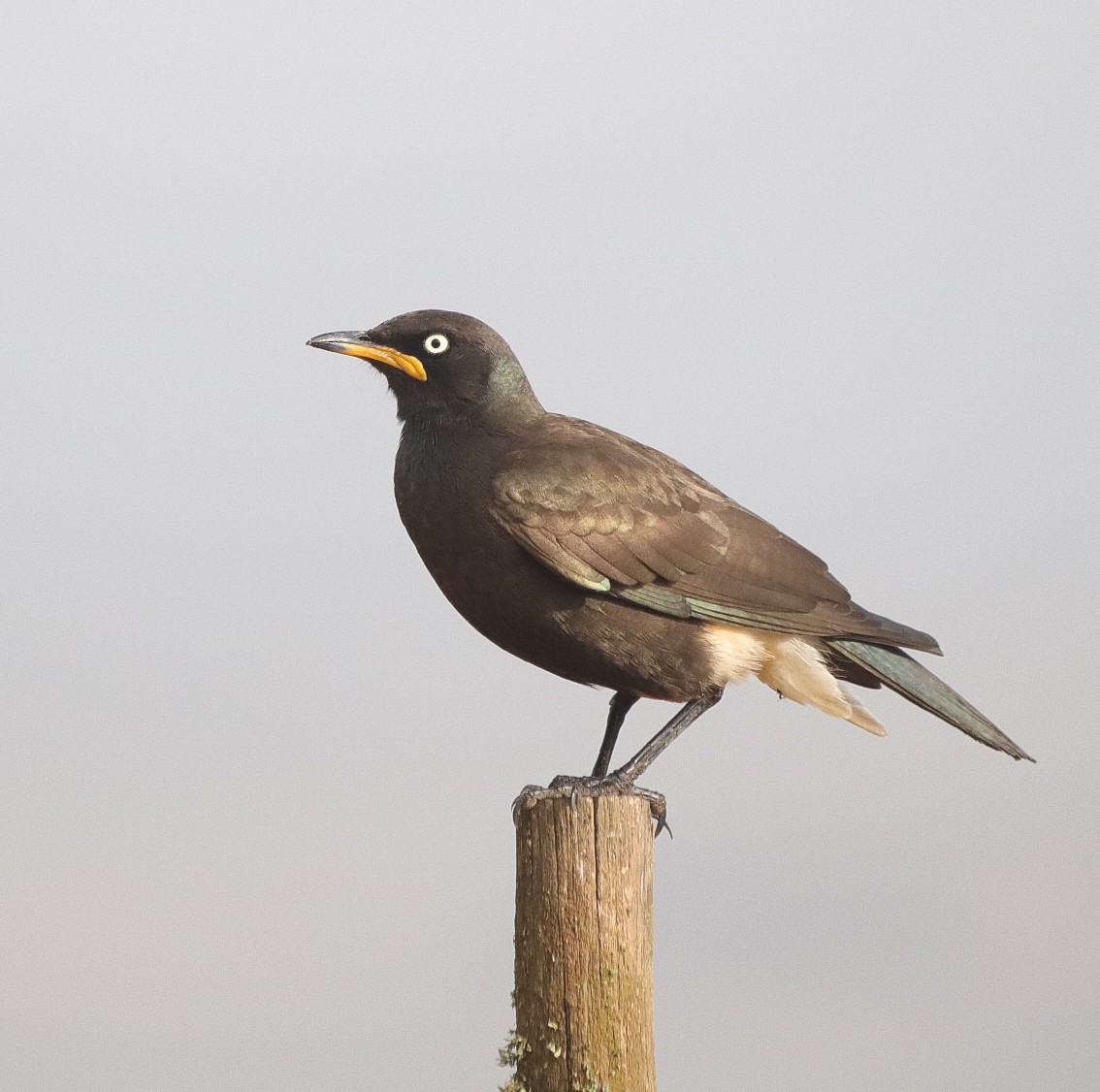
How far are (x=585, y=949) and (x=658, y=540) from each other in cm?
176

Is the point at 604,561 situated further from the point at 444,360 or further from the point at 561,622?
the point at 444,360

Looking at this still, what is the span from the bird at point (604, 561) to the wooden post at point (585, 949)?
0.93 feet

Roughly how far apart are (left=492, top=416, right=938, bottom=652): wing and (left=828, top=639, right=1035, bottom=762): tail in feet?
0.35

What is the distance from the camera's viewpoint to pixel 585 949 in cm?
560

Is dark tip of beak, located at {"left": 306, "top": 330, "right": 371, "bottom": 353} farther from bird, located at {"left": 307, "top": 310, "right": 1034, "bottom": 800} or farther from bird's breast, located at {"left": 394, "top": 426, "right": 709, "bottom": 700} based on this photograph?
bird's breast, located at {"left": 394, "top": 426, "right": 709, "bottom": 700}

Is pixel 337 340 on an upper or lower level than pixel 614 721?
upper

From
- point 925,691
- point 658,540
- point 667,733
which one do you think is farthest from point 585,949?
point 925,691

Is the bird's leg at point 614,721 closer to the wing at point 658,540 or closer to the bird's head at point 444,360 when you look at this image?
the wing at point 658,540

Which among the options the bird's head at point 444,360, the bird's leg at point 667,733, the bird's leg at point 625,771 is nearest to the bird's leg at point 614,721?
the bird's leg at point 625,771

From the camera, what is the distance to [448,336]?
6.66 meters

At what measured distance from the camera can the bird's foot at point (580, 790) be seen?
229 inches

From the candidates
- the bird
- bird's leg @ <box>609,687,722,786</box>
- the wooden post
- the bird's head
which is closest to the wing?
the bird

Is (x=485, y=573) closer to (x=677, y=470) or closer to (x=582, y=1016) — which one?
(x=677, y=470)

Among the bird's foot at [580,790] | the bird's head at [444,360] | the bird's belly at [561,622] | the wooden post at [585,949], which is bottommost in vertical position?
the wooden post at [585,949]
